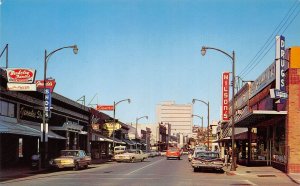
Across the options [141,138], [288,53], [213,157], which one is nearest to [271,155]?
[213,157]

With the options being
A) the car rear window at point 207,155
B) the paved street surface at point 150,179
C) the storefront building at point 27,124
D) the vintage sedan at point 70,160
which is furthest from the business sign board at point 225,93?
the paved street surface at point 150,179

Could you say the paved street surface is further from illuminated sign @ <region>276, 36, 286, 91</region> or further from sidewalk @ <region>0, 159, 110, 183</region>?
illuminated sign @ <region>276, 36, 286, 91</region>

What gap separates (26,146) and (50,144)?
6.01 meters

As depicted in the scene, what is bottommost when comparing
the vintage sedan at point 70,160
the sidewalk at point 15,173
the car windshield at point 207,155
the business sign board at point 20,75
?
the sidewalk at point 15,173

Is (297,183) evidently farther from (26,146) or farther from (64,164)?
(26,146)

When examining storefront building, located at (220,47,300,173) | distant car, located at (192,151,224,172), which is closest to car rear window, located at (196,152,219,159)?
distant car, located at (192,151,224,172)

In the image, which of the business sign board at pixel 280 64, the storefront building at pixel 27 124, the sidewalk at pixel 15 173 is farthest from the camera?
the storefront building at pixel 27 124

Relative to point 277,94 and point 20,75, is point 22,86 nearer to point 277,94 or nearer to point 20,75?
point 20,75

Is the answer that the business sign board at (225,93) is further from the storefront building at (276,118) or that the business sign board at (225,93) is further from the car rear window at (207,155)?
the car rear window at (207,155)

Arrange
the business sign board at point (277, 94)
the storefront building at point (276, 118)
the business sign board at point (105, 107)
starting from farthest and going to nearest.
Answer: the business sign board at point (105, 107)
the storefront building at point (276, 118)
the business sign board at point (277, 94)

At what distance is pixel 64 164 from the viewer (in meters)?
33.4

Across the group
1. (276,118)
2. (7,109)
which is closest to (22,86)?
(7,109)

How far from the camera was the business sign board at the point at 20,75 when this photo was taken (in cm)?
3181

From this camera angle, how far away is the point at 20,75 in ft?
105
